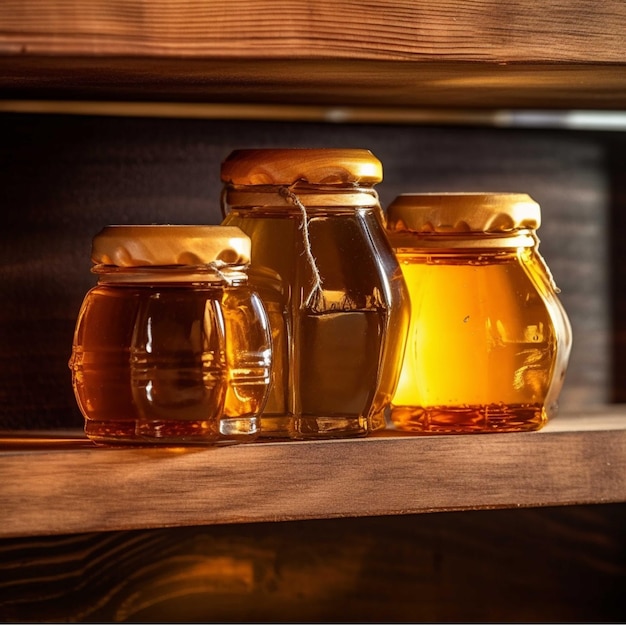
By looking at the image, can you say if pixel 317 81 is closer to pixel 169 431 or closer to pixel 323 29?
pixel 323 29

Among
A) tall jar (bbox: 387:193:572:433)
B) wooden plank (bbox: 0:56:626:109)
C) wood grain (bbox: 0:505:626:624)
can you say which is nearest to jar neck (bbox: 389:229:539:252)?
tall jar (bbox: 387:193:572:433)

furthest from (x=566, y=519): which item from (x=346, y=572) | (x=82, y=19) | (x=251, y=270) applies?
(x=82, y=19)

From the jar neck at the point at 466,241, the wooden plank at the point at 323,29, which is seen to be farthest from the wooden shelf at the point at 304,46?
the jar neck at the point at 466,241

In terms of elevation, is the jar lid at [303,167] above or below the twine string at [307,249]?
above

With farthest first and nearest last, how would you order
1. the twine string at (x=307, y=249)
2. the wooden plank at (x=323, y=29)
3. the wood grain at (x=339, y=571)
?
the wood grain at (x=339, y=571) < the twine string at (x=307, y=249) < the wooden plank at (x=323, y=29)

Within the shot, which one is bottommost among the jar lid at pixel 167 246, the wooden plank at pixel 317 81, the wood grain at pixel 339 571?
the wood grain at pixel 339 571

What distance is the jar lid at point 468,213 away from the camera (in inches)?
30.2


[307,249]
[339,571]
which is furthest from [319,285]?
[339,571]

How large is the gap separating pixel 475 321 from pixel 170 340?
0.22 m

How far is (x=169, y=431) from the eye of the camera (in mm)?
676

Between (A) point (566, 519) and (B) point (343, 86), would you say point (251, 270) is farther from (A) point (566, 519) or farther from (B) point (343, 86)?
(A) point (566, 519)

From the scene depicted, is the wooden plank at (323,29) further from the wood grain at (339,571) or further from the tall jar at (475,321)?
the wood grain at (339,571)

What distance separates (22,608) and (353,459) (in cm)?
35

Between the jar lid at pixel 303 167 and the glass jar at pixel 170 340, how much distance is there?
6 cm
